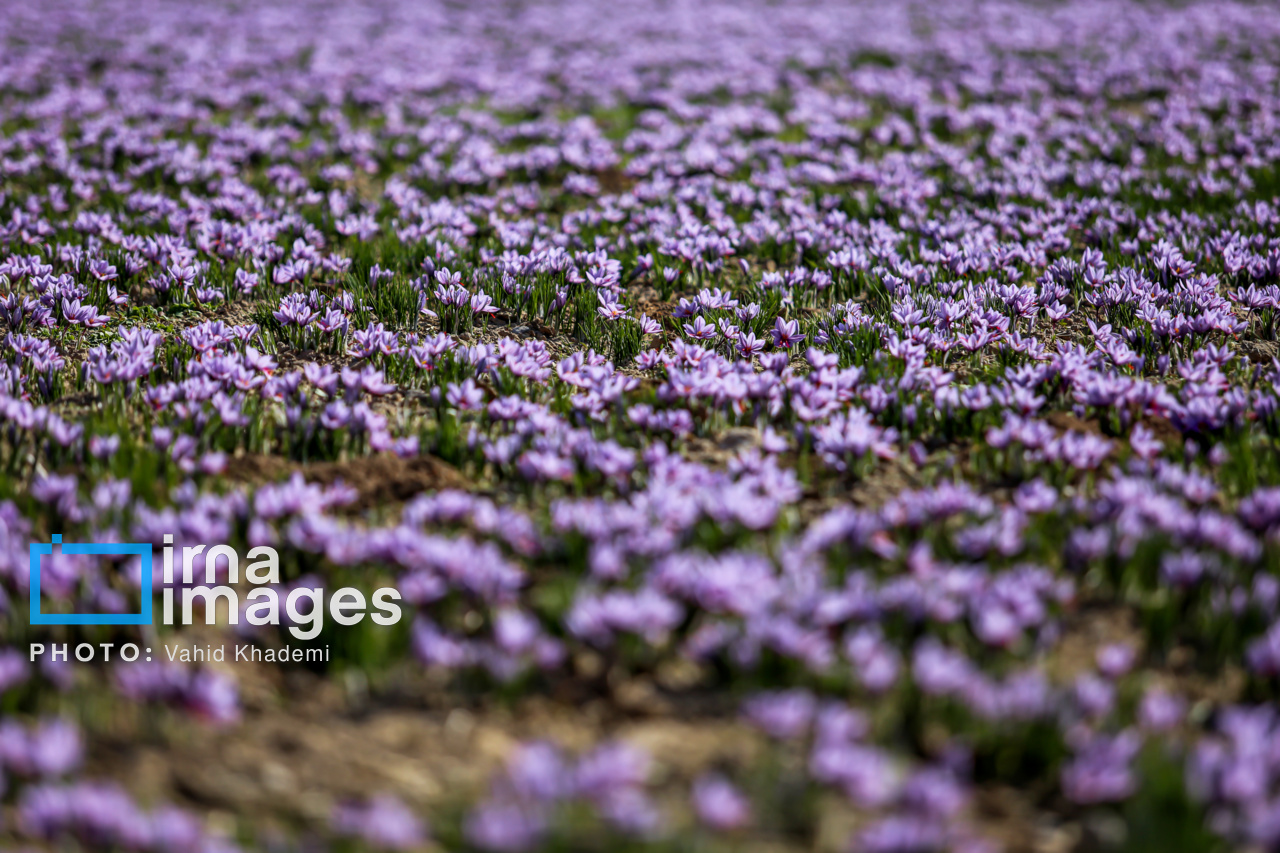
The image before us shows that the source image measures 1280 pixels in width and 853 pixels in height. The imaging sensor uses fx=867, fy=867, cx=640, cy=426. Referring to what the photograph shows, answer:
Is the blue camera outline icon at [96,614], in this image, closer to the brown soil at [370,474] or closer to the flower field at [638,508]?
the flower field at [638,508]

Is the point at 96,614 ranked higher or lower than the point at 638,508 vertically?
lower

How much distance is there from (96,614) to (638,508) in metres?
1.89

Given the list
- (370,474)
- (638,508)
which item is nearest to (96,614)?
(370,474)

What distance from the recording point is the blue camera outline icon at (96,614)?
9.39ft

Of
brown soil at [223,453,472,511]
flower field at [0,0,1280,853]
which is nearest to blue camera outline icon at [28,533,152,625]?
flower field at [0,0,1280,853]

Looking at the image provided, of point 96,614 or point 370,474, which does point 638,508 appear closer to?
point 370,474

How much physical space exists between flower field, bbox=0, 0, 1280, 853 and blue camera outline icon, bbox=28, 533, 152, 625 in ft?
0.06

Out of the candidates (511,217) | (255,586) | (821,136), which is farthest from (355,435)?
(821,136)

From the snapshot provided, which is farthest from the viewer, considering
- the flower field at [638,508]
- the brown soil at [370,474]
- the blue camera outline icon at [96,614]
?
the brown soil at [370,474]

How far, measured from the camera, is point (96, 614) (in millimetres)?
2865

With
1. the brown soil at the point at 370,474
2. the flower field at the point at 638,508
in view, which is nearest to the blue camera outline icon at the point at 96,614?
the flower field at the point at 638,508

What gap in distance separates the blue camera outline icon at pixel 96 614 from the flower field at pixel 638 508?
0.02 meters

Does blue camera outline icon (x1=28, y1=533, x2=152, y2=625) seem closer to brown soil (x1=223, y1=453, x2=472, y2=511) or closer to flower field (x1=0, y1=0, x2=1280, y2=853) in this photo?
flower field (x1=0, y1=0, x2=1280, y2=853)

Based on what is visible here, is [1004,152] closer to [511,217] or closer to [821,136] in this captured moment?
[821,136]
